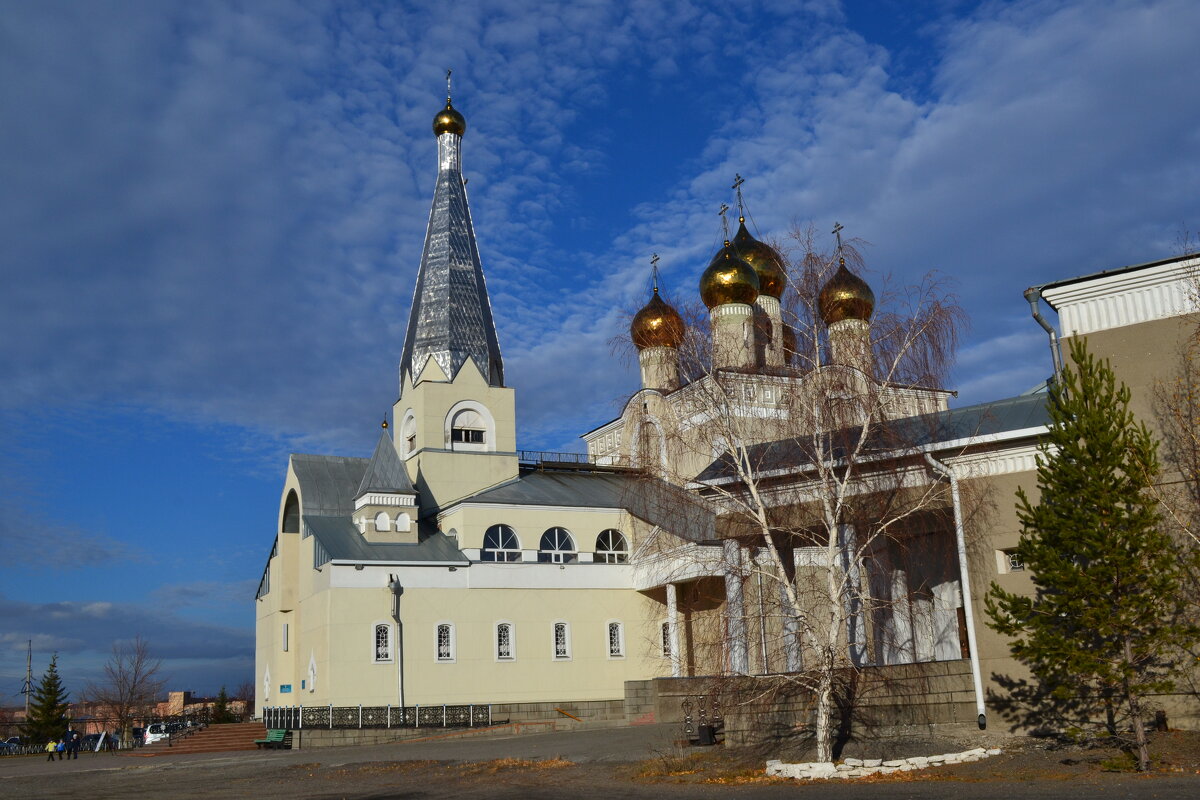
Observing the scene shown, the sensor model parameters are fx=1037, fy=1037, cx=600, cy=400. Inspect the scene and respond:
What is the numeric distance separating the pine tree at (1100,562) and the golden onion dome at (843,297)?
3.64 meters

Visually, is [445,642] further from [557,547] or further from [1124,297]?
[1124,297]

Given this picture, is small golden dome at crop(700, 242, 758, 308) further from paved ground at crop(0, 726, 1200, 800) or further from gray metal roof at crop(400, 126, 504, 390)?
paved ground at crop(0, 726, 1200, 800)

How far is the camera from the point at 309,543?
31.7 metres

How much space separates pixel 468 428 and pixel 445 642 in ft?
25.6

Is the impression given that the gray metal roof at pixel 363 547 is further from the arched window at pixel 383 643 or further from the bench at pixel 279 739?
the bench at pixel 279 739

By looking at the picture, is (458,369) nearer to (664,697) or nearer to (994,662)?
(664,697)

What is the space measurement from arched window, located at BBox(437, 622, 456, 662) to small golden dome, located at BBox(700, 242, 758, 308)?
12595 millimetres

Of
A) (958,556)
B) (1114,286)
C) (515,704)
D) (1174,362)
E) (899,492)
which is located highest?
(1114,286)

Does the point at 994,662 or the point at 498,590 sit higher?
the point at 498,590

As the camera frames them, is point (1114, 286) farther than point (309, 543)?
No

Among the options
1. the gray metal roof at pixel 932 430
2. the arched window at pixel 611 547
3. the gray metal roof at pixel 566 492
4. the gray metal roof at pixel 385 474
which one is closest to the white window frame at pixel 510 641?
the gray metal roof at pixel 566 492

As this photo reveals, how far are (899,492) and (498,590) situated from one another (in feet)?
54.7

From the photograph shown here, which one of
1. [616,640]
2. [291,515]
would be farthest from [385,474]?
[616,640]

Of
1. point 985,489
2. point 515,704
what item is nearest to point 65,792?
point 515,704
